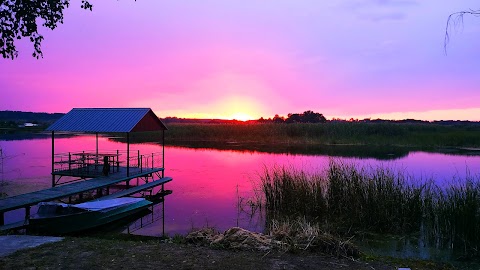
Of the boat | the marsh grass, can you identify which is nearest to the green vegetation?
the marsh grass

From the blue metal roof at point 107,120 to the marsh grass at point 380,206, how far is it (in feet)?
26.0

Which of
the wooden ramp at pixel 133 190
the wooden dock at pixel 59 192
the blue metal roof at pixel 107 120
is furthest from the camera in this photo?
the blue metal roof at pixel 107 120

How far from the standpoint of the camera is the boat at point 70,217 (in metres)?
11.1

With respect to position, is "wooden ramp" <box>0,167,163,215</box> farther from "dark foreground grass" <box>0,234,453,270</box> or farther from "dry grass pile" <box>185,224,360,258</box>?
"dry grass pile" <box>185,224,360,258</box>

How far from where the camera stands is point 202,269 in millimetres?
6578

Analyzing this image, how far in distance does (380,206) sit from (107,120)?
13.7 meters

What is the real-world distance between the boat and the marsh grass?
18.0ft

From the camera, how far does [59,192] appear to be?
1448cm

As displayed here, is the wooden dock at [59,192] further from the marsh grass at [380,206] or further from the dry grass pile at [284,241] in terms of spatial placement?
the marsh grass at [380,206]

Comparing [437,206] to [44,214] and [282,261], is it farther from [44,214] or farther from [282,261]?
[44,214]

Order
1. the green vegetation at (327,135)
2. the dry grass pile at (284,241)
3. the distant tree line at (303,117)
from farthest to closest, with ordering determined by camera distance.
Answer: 1. the distant tree line at (303,117)
2. the green vegetation at (327,135)
3. the dry grass pile at (284,241)

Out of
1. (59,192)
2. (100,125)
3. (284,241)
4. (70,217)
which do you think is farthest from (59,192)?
(284,241)

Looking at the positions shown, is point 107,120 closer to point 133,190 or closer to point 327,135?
point 133,190

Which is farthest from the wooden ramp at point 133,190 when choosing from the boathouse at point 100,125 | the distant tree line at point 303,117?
the distant tree line at point 303,117
